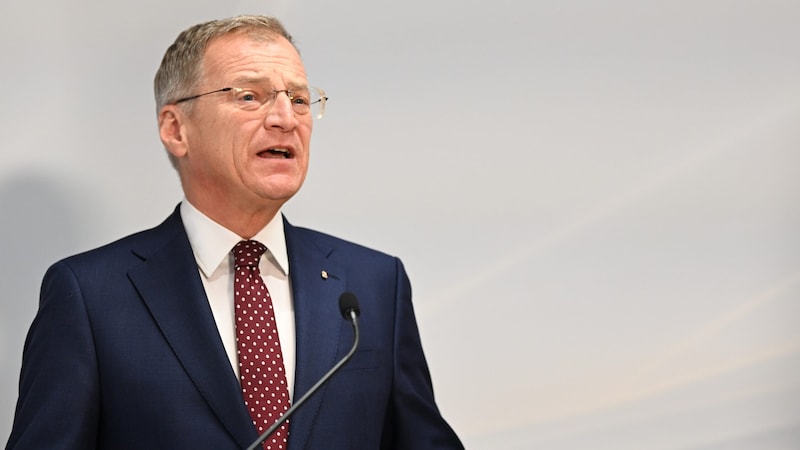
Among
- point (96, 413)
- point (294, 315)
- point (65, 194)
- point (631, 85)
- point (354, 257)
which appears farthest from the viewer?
point (631, 85)

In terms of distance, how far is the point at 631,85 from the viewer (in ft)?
9.36

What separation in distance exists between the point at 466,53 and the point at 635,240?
2.05 feet

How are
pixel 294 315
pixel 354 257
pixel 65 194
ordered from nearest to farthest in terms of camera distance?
pixel 294 315 → pixel 354 257 → pixel 65 194

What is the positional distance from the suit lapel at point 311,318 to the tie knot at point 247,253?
72mm

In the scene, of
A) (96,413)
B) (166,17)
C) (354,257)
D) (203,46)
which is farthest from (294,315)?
(166,17)

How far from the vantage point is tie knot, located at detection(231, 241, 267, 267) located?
226cm

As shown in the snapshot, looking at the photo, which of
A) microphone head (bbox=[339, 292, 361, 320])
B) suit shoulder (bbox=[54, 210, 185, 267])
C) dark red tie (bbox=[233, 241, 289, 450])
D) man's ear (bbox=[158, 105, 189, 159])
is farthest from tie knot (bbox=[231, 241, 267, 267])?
microphone head (bbox=[339, 292, 361, 320])

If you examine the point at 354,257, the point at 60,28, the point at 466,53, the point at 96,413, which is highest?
the point at 466,53

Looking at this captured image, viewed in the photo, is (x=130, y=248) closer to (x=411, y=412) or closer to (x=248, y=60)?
(x=248, y=60)

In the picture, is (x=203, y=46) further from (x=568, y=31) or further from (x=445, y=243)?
(x=568, y=31)

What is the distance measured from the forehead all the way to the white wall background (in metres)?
0.48

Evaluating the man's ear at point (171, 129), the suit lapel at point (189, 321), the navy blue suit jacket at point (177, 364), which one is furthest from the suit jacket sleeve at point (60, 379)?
the man's ear at point (171, 129)

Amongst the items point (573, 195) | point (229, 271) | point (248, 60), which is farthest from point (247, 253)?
point (573, 195)

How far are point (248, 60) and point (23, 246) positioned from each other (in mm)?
768
